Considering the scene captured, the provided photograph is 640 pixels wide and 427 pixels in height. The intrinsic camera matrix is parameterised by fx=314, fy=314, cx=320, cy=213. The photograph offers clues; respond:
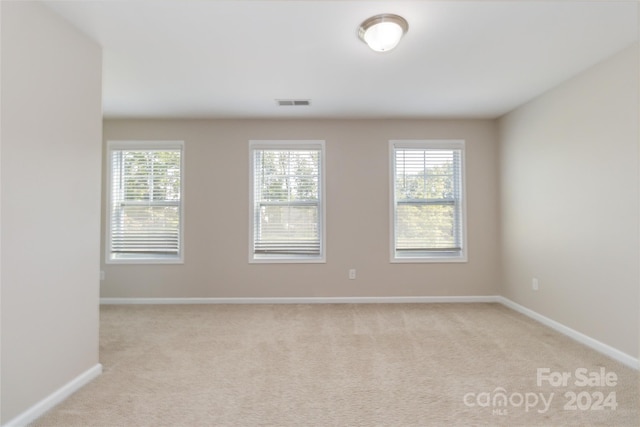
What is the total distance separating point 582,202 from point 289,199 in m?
3.19

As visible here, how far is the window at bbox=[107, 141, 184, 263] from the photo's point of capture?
429cm

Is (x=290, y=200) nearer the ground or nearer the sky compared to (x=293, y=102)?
nearer the ground

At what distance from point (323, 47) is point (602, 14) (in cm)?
187

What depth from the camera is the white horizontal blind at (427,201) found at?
172 inches

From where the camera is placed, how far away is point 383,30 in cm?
211

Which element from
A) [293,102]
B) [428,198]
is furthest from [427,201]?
[293,102]

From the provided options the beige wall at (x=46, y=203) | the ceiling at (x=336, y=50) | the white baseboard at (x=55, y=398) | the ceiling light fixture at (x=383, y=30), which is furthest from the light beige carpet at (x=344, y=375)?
the ceiling at (x=336, y=50)

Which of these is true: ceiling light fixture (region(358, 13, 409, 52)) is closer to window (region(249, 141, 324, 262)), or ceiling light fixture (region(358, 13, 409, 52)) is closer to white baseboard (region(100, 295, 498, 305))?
window (region(249, 141, 324, 262))

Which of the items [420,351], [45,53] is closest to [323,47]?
[45,53]

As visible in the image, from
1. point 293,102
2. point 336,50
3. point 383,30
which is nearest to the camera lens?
point 383,30

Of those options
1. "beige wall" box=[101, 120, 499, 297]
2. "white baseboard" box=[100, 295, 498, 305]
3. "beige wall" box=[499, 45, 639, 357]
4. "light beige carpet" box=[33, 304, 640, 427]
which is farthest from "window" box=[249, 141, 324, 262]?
"beige wall" box=[499, 45, 639, 357]

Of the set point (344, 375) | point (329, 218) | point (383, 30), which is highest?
point (383, 30)

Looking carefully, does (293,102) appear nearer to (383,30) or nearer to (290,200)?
(290,200)

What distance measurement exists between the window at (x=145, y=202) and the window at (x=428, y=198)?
119 inches
